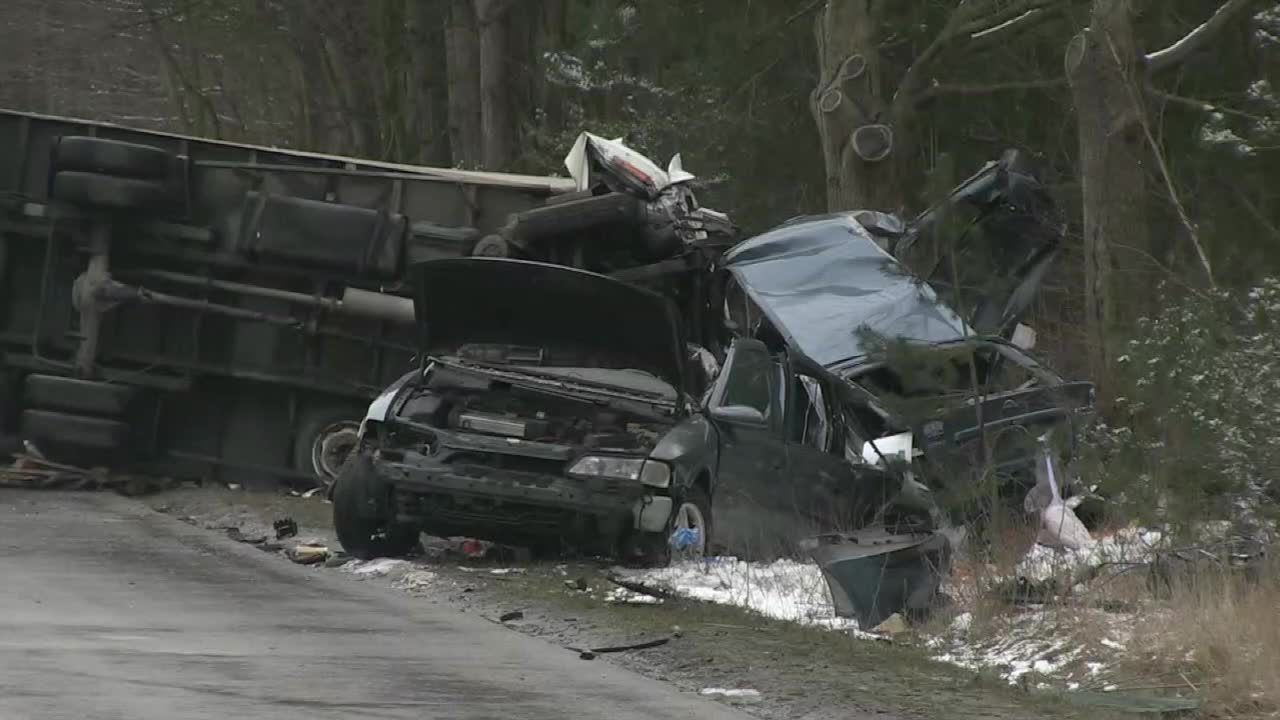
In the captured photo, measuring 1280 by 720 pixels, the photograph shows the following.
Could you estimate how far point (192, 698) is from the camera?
793 cm

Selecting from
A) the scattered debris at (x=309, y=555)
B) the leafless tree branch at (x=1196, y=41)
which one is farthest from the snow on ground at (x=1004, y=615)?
the leafless tree branch at (x=1196, y=41)

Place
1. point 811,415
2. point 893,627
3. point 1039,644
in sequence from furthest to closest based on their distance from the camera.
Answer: point 811,415
point 893,627
point 1039,644

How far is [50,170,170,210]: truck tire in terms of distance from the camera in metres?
18.1

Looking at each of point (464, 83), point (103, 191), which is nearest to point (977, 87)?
point (103, 191)

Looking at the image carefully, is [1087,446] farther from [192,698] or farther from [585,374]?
[192,698]

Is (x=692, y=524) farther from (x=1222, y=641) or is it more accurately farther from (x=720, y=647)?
(x=1222, y=641)

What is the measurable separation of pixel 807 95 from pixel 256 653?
23077 millimetres

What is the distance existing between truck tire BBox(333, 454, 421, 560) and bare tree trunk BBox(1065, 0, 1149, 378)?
606 cm

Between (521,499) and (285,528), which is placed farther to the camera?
(285,528)

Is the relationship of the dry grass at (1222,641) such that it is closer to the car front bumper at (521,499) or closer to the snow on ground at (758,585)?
the snow on ground at (758,585)

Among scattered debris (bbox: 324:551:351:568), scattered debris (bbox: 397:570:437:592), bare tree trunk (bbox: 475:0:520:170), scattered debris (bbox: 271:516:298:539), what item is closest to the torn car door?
scattered debris (bbox: 397:570:437:592)

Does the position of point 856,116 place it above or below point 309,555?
above

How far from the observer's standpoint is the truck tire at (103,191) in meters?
18.1

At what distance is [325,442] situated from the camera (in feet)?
62.0
